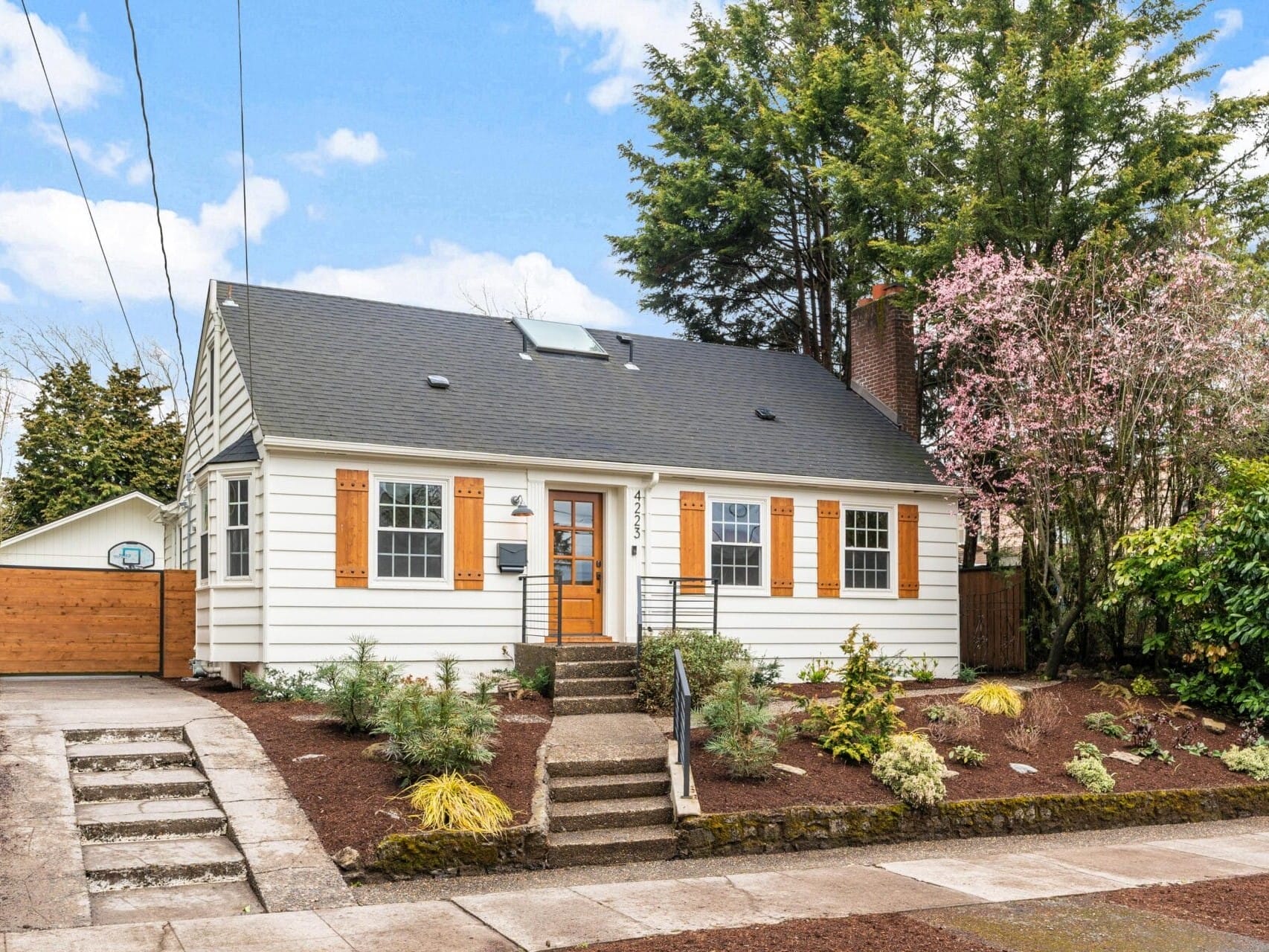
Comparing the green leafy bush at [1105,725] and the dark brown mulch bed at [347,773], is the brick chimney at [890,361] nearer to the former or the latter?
the green leafy bush at [1105,725]

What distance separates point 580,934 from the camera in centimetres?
604

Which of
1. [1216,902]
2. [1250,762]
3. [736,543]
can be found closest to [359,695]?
[1216,902]

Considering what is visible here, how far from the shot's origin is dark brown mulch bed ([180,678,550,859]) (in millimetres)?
7684

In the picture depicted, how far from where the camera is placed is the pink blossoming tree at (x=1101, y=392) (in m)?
14.4

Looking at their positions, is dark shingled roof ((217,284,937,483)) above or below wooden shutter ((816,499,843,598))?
above

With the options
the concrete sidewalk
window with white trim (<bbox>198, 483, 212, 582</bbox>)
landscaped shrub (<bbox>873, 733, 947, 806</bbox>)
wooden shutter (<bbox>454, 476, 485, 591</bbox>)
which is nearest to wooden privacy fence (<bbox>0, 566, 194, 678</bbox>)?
window with white trim (<bbox>198, 483, 212, 582</bbox>)

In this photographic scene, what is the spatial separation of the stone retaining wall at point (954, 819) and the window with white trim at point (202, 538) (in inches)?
354

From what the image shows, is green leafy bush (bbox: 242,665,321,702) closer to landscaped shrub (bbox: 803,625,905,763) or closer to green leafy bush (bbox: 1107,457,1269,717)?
landscaped shrub (bbox: 803,625,905,763)

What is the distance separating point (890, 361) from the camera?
1862cm

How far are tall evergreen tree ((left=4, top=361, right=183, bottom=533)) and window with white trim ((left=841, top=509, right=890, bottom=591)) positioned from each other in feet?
67.8

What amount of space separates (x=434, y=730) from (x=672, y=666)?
382 cm

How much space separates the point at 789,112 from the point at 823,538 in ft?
37.9

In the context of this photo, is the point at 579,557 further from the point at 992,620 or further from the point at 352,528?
the point at 992,620

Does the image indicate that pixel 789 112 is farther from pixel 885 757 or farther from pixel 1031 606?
pixel 885 757
